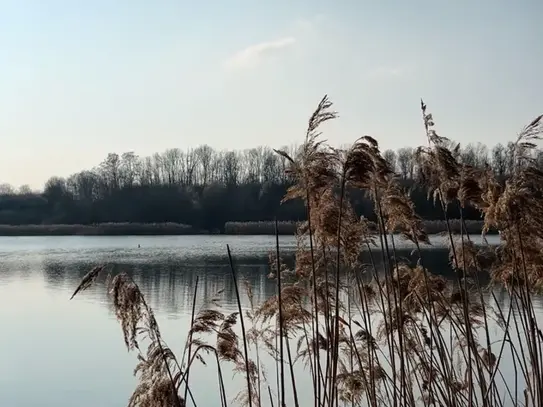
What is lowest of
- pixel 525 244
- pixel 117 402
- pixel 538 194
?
pixel 117 402

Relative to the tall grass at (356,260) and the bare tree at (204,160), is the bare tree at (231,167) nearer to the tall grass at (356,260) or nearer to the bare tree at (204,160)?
the bare tree at (204,160)

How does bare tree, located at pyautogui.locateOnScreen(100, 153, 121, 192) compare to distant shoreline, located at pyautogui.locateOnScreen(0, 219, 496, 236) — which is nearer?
distant shoreline, located at pyautogui.locateOnScreen(0, 219, 496, 236)

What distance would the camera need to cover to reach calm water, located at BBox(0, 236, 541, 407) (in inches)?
319

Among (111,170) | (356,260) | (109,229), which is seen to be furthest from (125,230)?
(356,260)

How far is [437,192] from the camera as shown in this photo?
12.7 ft

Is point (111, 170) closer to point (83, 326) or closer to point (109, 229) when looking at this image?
point (109, 229)

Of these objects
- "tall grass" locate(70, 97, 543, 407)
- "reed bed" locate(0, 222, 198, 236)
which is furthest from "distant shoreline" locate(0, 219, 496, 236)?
"tall grass" locate(70, 97, 543, 407)

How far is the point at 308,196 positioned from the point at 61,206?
2061 inches

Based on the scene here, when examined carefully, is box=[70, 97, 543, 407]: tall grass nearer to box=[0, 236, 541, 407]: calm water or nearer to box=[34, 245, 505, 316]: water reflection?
box=[0, 236, 541, 407]: calm water

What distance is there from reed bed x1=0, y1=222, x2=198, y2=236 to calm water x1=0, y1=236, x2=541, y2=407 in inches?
795

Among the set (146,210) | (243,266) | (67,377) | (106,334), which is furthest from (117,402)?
(146,210)

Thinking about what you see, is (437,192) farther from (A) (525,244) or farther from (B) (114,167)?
(B) (114,167)

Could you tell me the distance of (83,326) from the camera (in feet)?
38.3

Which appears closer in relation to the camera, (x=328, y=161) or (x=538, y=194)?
(x=328, y=161)
